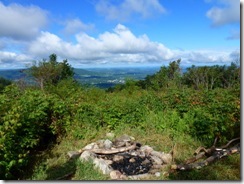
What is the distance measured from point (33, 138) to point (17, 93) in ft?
3.57

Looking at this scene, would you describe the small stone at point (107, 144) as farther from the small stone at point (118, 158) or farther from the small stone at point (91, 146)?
the small stone at point (118, 158)

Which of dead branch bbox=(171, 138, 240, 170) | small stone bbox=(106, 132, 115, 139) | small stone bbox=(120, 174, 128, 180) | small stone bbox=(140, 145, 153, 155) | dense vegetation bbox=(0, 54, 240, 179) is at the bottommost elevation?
small stone bbox=(120, 174, 128, 180)

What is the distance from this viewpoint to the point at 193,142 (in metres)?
4.30

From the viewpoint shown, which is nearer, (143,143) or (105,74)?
(143,143)

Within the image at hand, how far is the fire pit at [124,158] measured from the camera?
3459 millimetres

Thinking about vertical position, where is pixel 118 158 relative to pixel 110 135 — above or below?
below

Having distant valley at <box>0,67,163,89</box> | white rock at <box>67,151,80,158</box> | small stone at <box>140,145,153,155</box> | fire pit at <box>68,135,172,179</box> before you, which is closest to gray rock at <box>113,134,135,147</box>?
fire pit at <box>68,135,172,179</box>

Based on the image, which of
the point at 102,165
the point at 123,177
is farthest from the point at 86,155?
the point at 123,177

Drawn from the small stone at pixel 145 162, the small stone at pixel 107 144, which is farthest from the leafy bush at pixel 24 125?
the small stone at pixel 145 162

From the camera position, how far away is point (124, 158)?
3.89 m

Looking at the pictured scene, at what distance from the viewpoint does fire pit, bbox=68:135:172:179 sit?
3.46 m

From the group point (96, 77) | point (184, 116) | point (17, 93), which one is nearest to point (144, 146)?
point (184, 116)

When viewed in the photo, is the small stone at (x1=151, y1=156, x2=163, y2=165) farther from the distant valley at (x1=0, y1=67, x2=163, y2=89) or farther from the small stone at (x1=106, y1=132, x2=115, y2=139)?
the distant valley at (x1=0, y1=67, x2=163, y2=89)

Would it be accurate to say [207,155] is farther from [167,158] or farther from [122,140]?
[122,140]
